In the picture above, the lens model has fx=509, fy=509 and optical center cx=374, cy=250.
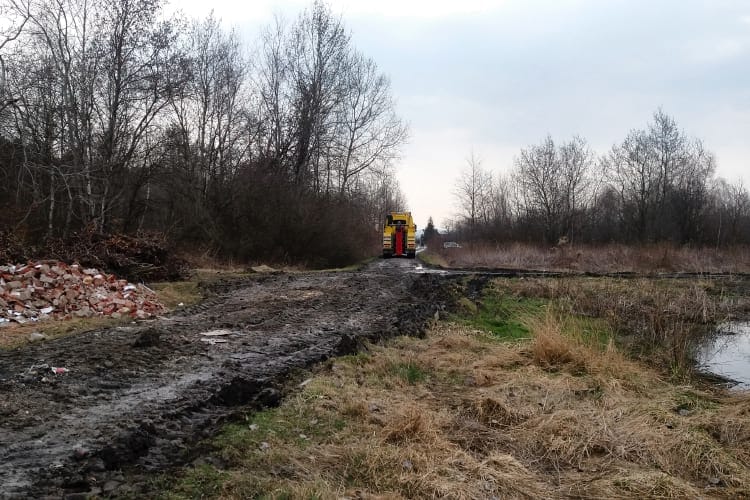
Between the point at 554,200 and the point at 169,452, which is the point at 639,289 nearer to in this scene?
the point at 169,452

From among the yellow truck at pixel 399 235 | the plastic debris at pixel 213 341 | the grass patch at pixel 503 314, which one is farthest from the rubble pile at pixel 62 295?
the yellow truck at pixel 399 235

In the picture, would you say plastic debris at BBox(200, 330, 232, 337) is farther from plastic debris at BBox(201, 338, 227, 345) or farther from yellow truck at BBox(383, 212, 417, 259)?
yellow truck at BBox(383, 212, 417, 259)

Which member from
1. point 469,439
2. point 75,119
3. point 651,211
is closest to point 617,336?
point 469,439

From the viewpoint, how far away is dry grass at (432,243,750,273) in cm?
2617

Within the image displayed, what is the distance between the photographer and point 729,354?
954cm

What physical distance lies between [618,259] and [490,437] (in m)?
26.6

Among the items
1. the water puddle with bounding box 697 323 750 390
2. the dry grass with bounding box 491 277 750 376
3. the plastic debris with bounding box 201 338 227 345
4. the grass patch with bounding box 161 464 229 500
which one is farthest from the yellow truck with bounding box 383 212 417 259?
the grass patch with bounding box 161 464 229 500

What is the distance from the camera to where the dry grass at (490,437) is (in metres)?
3.36

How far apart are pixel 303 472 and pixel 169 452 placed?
1027 mm

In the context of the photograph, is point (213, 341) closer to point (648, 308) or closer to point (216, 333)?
point (216, 333)

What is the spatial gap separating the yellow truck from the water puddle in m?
27.0

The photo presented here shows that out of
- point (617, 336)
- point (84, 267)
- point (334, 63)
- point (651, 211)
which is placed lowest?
point (617, 336)

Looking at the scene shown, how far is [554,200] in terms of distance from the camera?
49.3 m

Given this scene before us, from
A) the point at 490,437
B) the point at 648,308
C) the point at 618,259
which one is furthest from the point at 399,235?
the point at 490,437
